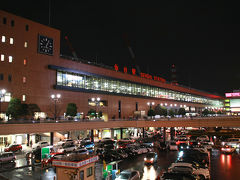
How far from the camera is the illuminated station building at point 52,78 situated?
121ft

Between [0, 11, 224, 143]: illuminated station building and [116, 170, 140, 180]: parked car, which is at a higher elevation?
[0, 11, 224, 143]: illuminated station building

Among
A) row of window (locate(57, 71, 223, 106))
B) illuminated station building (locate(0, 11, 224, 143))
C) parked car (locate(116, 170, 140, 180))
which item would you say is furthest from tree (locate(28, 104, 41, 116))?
parked car (locate(116, 170, 140, 180))

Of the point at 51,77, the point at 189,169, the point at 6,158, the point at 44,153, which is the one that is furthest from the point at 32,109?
the point at 189,169

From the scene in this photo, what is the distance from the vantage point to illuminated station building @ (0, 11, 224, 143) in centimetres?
3684

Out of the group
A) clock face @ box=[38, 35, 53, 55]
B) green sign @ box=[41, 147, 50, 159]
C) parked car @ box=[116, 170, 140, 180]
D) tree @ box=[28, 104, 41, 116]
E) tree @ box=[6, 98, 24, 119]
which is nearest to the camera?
parked car @ box=[116, 170, 140, 180]

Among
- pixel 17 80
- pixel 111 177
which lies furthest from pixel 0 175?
pixel 17 80

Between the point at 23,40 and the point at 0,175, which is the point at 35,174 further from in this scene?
the point at 23,40

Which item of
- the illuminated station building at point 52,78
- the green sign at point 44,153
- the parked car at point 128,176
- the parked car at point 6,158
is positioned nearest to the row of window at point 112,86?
the illuminated station building at point 52,78

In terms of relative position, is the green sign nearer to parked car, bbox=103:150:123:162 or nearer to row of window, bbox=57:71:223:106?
parked car, bbox=103:150:123:162

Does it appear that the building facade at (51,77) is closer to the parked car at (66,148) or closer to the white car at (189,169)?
the parked car at (66,148)

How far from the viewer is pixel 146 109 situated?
7138 cm

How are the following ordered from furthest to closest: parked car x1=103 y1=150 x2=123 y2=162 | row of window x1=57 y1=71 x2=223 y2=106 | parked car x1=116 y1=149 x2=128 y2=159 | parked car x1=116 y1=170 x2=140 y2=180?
row of window x1=57 y1=71 x2=223 y2=106, parked car x1=116 y1=149 x2=128 y2=159, parked car x1=103 y1=150 x2=123 y2=162, parked car x1=116 y1=170 x2=140 y2=180

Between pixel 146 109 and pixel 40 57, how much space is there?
39635mm

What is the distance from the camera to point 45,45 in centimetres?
4228
